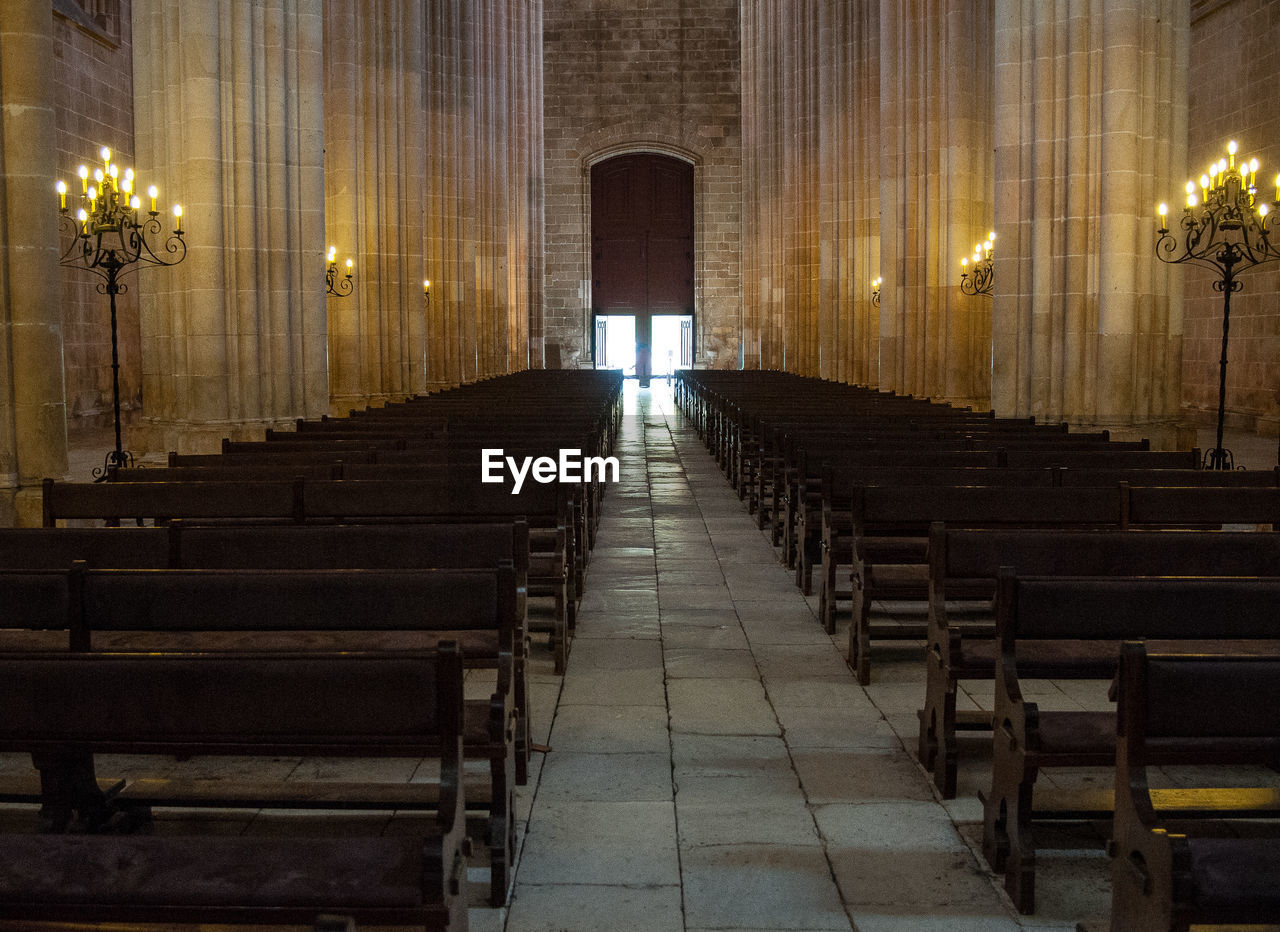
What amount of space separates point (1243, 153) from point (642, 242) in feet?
79.1

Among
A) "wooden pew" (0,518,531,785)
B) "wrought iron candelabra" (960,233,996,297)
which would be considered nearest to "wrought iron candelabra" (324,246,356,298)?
"wrought iron candelabra" (960,233,996,297)

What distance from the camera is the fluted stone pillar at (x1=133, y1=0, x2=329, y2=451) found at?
11938 mm

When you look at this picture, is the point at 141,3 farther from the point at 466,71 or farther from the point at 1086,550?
the point at 466,71

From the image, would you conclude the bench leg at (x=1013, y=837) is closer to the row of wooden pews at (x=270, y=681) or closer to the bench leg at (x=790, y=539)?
the row of wooden pews at (x=270, y=681)

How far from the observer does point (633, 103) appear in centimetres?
4153

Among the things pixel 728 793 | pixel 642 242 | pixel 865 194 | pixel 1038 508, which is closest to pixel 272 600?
pixel 728 793

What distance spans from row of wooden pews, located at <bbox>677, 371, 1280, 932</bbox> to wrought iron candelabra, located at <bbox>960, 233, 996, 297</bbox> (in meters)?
8.36

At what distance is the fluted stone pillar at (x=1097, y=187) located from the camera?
12.1 meters

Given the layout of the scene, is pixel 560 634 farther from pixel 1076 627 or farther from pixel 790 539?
pixel 790 539

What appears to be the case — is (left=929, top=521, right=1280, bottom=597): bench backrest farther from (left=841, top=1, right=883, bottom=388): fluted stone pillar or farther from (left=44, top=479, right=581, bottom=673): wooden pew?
(left=841, top=1, right=883, bottom=388): fluted stone pillar

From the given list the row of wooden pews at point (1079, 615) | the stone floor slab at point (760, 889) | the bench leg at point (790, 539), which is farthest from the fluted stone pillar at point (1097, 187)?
the stone floor slab at point (760, 889)

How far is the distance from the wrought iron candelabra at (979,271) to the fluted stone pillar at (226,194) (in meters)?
9.20

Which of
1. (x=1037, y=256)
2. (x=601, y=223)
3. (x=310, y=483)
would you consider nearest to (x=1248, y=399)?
(x=1037, y=256)

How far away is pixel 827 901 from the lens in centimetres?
362
